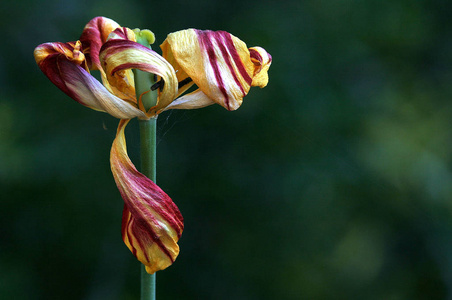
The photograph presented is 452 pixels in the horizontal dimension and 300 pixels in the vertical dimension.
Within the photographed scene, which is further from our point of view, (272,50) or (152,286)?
(272,50)

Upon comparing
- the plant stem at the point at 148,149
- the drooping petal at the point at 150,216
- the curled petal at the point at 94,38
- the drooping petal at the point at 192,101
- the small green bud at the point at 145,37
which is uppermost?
the small green bud at the point at 145,37

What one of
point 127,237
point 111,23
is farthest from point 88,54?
point 127,237

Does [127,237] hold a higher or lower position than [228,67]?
lower

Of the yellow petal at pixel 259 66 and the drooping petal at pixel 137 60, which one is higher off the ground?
the drooping petal at pixel 137 60

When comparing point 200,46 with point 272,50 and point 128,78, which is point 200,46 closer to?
point 128,78
